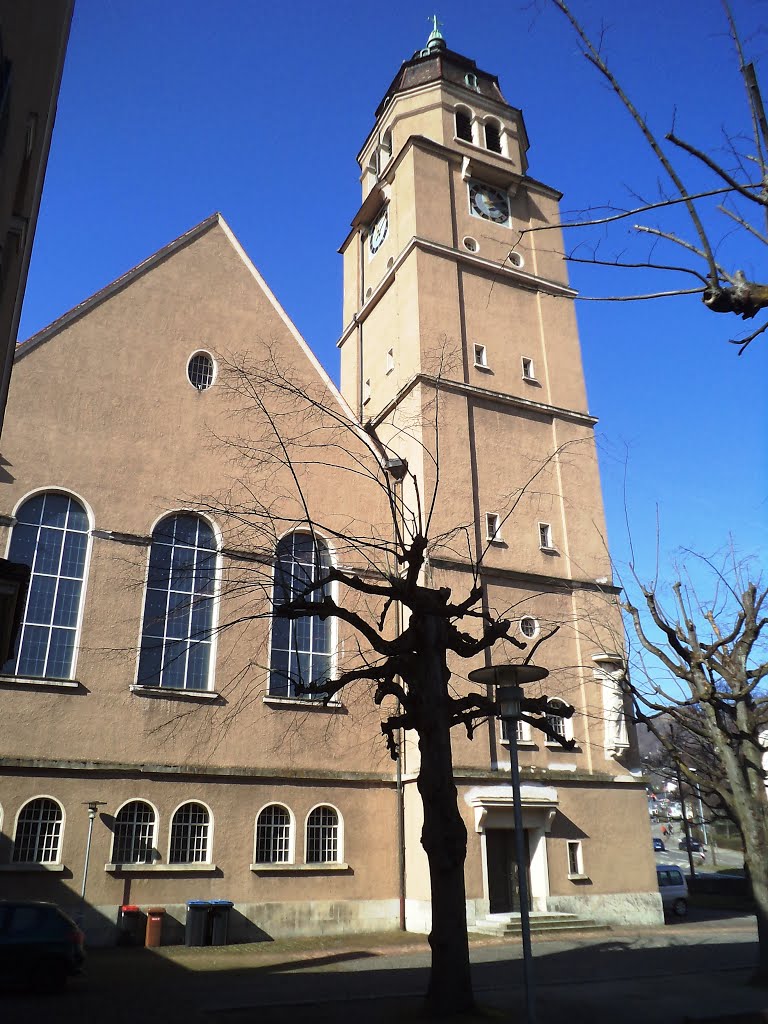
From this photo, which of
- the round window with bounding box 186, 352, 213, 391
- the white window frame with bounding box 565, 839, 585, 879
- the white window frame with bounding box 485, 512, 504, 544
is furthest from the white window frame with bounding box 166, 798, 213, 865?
→ the white window frame with bounding box 485, 512, 504, 544

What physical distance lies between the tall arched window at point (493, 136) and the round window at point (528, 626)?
18.2 metres

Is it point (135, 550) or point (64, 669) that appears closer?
point (64, 669)

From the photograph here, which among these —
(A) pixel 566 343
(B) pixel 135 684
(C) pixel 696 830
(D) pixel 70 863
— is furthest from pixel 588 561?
(C) pixel 696 830

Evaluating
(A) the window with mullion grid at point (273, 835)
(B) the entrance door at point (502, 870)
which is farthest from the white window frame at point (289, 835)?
(B) the entrance door at point (502, 870)

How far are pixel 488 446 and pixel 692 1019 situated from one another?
17.2 meters

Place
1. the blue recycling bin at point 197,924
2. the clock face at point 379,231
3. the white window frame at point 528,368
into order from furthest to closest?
the clock face at point 379,231 → the white window frame at point 528,368 → the blue recycling bin at point 197,924

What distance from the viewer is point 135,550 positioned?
65.7 feet

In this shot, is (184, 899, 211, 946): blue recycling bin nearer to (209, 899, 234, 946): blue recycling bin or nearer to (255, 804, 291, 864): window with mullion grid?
(209, 899, 234, 946): blue recycling bin

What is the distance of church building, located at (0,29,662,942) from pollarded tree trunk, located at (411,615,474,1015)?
11.2 ft

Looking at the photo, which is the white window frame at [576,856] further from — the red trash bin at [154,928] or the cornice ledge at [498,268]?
the cornice ledge at [498,268]

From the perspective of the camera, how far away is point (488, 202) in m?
29.6

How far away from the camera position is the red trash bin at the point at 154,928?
17.1 metres

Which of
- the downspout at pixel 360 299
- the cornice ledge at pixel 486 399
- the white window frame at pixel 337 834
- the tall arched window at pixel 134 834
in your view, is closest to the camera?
the tall arched window at pixel 134 834

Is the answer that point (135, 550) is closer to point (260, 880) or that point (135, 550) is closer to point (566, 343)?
point (260, 880)
